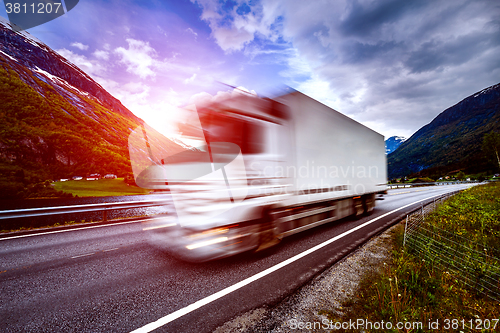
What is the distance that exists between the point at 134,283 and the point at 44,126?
96268 millimetres

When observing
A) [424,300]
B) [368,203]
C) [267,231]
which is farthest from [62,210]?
[368,203]

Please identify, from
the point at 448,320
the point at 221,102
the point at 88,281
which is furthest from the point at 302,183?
the point at 88,281

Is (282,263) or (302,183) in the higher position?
(302,183)

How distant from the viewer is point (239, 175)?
4082 mm

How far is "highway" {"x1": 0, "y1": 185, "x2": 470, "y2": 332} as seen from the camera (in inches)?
97.0

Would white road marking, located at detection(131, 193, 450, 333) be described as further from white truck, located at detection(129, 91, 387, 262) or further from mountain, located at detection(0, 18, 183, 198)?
mountain, located at detection(0, 18, 183, 198)

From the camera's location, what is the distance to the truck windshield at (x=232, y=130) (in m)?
4.15

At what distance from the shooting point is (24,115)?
2621 inches

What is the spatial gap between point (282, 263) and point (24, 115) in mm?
100291

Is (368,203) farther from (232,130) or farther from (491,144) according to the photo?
(491,144)

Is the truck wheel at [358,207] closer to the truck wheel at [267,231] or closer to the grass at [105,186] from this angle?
the truck wheel at [267,231]

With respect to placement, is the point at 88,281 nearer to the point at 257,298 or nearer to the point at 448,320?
the point at 257,298

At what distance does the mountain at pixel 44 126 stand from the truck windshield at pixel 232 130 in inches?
231

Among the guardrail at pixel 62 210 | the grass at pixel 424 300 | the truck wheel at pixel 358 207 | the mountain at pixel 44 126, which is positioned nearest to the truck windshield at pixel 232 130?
the guardrail at pixel 62 210
